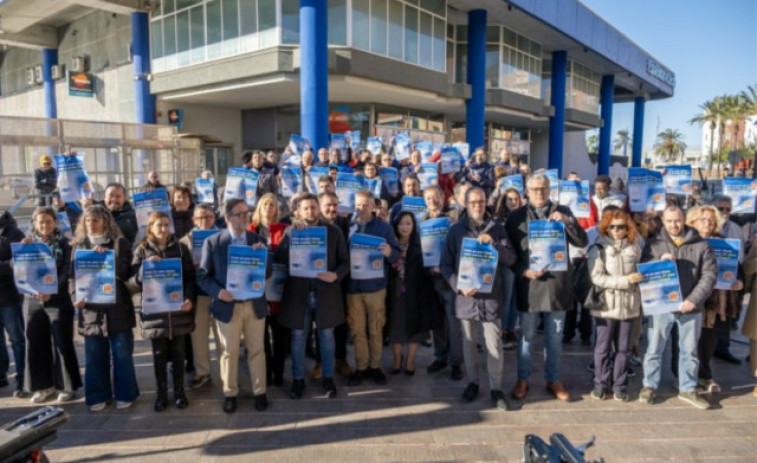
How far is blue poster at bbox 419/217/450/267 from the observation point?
517cm

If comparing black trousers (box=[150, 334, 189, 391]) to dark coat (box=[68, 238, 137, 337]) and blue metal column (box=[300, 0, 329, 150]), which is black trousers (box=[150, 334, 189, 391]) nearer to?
dark coat (box=[68, 238, 137, 337])

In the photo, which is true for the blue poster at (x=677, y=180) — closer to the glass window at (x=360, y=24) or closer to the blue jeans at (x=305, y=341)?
the blue jeans at (x=305, y=341)

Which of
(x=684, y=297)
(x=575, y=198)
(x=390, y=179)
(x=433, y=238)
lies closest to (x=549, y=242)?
(x=433, y=238)

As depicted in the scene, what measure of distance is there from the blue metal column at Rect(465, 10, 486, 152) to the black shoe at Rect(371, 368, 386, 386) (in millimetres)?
17221

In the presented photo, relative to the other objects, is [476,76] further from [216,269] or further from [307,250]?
[216,269]

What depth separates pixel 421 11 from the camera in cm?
1962

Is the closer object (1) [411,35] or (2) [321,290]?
(2) [321,290]

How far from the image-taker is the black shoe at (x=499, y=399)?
468 cm

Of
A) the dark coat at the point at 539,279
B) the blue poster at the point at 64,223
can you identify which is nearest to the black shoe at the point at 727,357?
the dark coat at the point at 539,279

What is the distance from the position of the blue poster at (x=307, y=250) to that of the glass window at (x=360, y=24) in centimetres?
1351

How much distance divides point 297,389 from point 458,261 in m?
1.98

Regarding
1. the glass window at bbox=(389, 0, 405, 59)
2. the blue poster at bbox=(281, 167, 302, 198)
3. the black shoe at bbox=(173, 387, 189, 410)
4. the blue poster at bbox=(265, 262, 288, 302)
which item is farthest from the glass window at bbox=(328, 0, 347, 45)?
the black shoe at bbox=(173, 387, 189, 410)

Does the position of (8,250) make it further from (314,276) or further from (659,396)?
(659,396)

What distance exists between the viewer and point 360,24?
17.0 m
